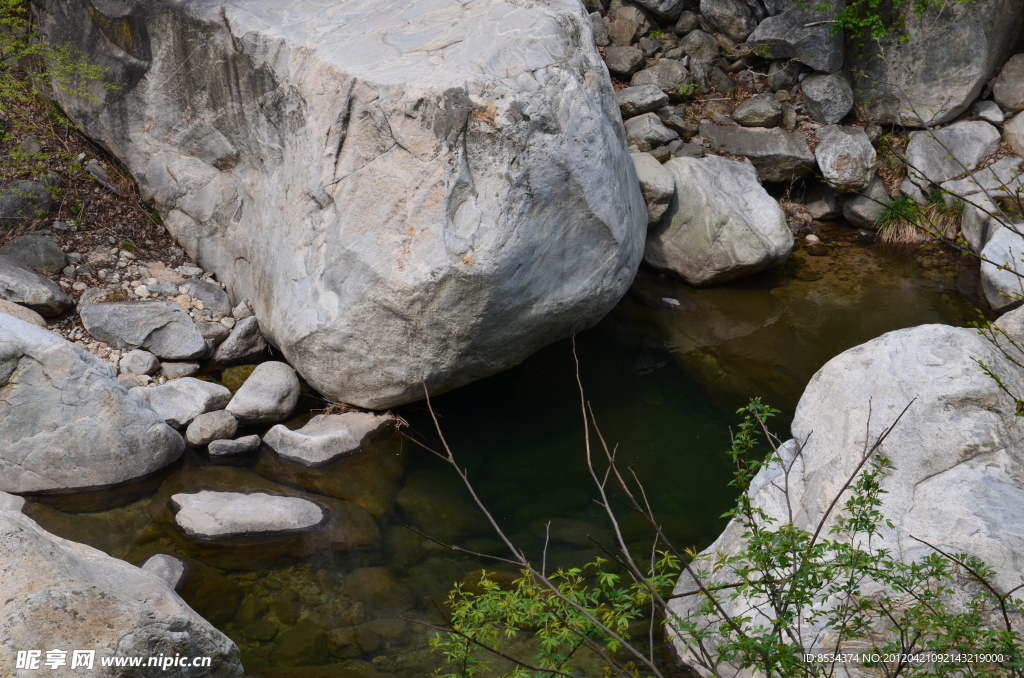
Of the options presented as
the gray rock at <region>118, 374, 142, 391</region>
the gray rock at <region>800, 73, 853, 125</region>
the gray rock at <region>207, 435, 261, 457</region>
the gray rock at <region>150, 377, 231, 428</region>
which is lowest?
the gray rock at <region>207, 435, 261, 457</region>

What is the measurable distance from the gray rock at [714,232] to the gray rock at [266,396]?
12.5ft

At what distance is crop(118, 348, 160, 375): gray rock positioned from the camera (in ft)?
18.1

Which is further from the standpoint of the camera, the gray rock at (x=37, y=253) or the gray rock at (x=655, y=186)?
the gray rock at (x=655, y=186)

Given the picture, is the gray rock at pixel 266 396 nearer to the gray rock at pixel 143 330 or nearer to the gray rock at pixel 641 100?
the gray rock at pixel 143 330

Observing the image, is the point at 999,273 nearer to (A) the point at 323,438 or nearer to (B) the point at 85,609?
(A) the point at 323,438

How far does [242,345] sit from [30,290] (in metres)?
1.56

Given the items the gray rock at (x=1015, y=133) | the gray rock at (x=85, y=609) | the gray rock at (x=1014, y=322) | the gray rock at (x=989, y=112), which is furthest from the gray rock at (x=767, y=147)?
the gray rock at (x=85, y=609)

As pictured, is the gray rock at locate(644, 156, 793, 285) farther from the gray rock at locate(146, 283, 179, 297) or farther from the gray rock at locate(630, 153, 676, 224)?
the gray rock at locate(146, 283, 179, 297)

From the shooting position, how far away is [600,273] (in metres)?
5.22

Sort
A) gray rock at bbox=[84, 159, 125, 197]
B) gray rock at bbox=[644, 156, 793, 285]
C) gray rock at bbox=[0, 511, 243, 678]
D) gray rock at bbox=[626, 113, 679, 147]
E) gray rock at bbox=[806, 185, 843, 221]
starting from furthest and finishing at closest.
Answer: gray rock at bbox=[806, 185, 843, 221]
gray rock at bbox=[626, 113, 679, 147]
gray rock at bbox=[644, 156, 793, 285]
gray rock at bbox=[84, 159, 125, 197]
gray rock at bbox=[0, 511, 243, 678]

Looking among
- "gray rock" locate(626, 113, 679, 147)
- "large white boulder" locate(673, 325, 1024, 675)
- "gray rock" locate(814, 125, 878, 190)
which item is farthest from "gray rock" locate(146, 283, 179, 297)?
"gray rock" locate(814, 125, 878, 190)

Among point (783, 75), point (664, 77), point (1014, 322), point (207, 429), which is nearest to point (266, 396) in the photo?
point (207, 429)

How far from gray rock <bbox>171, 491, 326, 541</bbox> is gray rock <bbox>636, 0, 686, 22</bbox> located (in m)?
7.17

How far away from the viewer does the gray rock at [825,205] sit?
8727 mm
